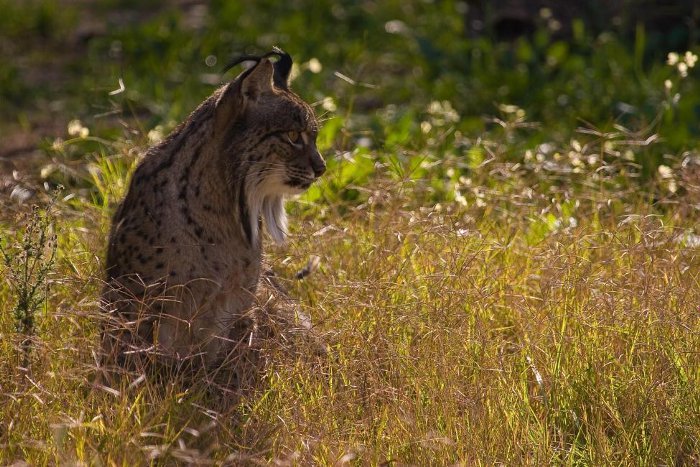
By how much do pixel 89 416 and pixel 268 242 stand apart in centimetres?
157

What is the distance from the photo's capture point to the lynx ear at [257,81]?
438cm

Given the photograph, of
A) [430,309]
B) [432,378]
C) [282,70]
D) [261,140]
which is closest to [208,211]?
[261,140]

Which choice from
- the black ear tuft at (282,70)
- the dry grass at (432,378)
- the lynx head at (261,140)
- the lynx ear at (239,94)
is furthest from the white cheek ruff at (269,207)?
the black ear tuft at (282,70)

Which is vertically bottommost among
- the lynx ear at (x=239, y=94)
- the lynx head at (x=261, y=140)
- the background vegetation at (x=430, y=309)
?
the background vegetation at (x=430, y=309)

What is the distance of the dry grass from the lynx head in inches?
16.1

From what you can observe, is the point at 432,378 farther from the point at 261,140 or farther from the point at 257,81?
the point at 257,81

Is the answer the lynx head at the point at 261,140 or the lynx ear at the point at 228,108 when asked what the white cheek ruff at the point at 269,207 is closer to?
the lynx head at the point at 261,140

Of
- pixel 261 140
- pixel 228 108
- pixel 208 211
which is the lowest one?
pixel 208 211

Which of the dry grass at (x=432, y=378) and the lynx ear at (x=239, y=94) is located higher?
the lynx ear at (x=239, y=94)

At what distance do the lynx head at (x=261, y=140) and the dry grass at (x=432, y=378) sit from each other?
0.41m

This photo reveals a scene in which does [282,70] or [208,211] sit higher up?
[282,70]

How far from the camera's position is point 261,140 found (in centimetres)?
453

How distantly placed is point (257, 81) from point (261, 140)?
22 cm

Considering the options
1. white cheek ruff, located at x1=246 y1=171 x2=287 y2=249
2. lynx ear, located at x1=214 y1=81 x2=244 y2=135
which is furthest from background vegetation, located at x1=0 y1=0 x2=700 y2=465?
lynx ear, located at x1=214 y1=81 x2=244 y2=135
